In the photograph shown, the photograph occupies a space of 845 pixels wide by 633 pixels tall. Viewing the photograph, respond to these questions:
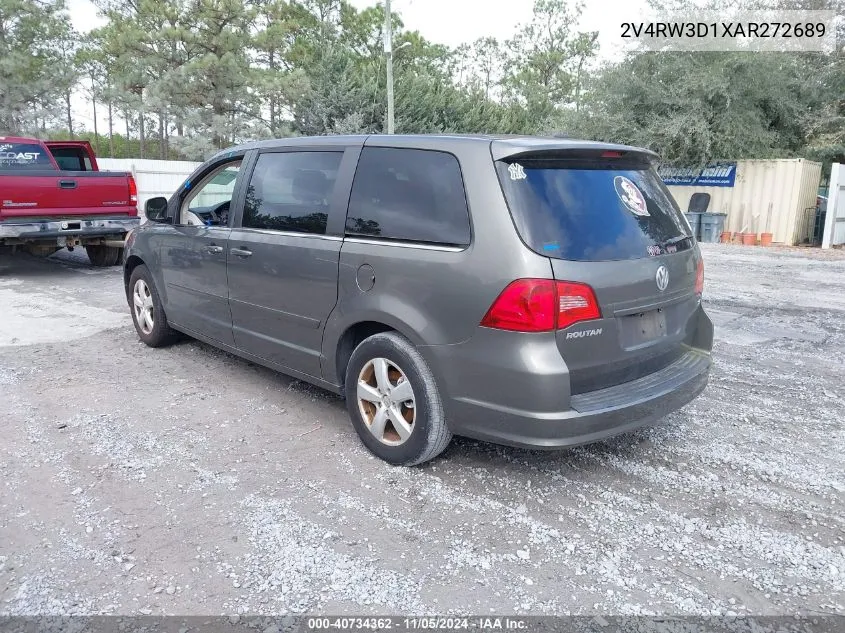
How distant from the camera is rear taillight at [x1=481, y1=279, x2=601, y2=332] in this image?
2.84 metres

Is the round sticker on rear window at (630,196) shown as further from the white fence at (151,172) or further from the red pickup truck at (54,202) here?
the white fence at (151,172)

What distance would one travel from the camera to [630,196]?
3355 millimetres

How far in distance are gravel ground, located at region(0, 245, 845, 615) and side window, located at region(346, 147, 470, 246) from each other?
1.29 metres

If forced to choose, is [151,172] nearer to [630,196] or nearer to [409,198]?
[409,198]

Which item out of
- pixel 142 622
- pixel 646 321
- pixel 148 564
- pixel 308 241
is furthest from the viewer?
pixel 308 241

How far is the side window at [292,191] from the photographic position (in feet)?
12.6

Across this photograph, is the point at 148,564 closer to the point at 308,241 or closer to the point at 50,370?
the point at 308,241

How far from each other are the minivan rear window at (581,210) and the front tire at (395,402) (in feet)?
2.89

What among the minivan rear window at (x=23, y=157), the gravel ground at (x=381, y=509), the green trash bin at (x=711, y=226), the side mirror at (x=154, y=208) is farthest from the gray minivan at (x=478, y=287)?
the green trash bin at (x=711, y=226)

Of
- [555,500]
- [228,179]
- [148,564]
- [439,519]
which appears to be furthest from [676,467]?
[228,179]

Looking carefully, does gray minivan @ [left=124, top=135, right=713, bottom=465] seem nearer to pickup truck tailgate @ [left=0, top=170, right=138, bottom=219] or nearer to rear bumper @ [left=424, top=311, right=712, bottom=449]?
rear bumper @ [left=424, top=311, right=712, bottom=449]

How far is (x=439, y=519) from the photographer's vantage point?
3002 millimetres

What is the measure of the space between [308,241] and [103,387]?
2195 millimetres

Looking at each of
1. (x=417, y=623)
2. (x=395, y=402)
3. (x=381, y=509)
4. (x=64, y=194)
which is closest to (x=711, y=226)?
(x=64, y=194)
